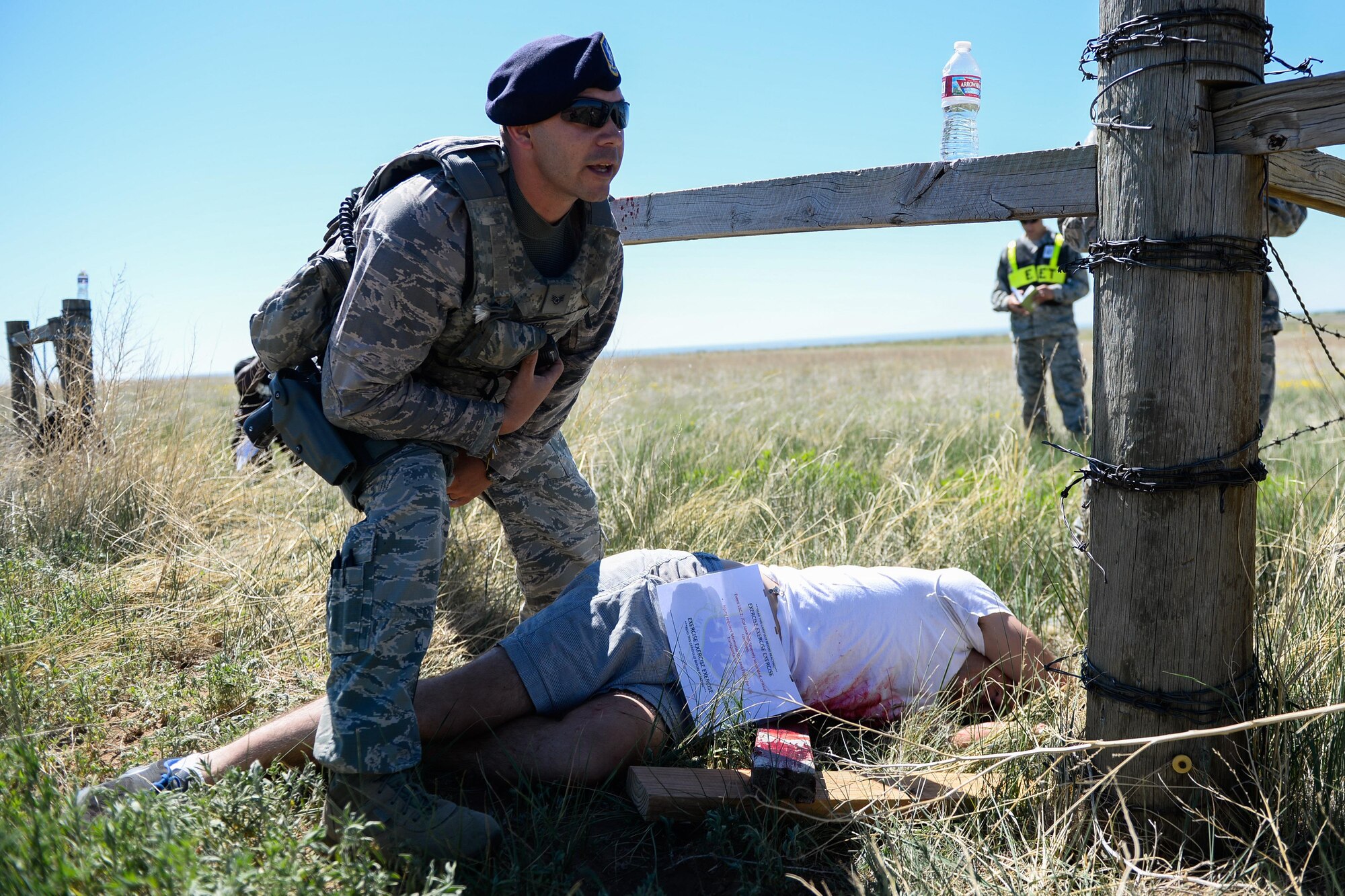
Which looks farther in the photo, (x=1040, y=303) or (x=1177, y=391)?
(x=1040, y=303)

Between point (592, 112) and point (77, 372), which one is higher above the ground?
point (592, 112)

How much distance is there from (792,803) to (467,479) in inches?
54.9

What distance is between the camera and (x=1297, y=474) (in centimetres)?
544

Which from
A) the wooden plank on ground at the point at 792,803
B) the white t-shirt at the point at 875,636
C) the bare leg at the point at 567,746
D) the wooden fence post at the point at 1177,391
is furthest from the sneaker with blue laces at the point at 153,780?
the wooden fence post at the point at 1177,391

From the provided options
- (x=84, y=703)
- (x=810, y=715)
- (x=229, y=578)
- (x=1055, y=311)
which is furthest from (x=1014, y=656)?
(x=1055, y=311)

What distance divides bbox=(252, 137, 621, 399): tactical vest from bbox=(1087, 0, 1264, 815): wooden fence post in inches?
59.7

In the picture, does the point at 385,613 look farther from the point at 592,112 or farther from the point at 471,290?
the point at 592,112

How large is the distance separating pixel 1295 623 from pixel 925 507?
1923 millimetres

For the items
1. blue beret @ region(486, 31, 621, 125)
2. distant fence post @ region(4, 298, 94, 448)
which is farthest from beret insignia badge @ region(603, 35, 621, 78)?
distant fence post @ region(4, 298, 94, 448)

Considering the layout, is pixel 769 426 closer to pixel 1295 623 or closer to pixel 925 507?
pixel 925 507

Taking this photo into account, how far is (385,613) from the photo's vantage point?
91.1 inches

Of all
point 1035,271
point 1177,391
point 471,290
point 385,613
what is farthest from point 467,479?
point 1035,271

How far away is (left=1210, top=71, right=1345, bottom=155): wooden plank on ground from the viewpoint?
76.7 inches

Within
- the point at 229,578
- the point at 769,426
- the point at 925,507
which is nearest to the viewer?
the point at 229,578
